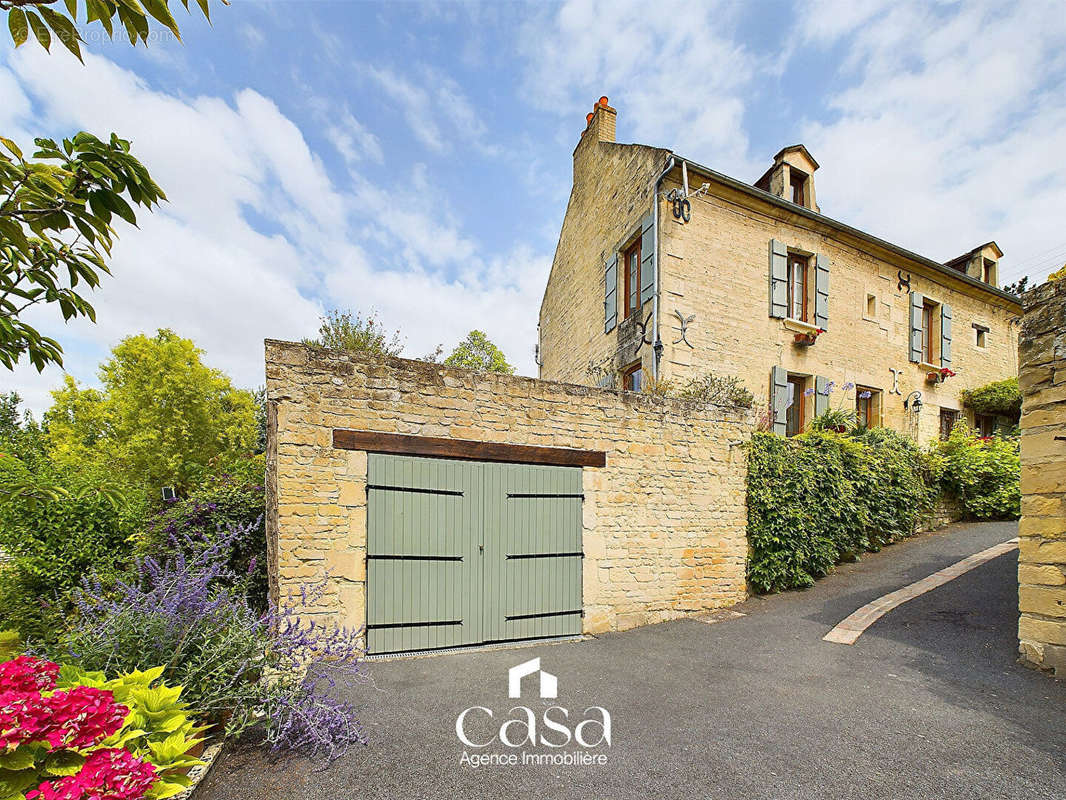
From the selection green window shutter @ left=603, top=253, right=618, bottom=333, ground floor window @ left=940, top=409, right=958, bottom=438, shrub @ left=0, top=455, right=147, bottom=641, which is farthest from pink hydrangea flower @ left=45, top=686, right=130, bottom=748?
ground floor window @ left=940, top=409, right=958, bottom=438

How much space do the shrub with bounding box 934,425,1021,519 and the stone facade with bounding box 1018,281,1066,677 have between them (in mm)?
6352

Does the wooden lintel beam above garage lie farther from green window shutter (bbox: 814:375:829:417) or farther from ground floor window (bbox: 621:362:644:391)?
green window shutter (bbox: 814:375:829:417)

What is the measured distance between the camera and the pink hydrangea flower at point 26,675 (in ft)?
6.34

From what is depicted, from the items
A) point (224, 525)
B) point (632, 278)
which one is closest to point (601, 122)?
point (632, 278)

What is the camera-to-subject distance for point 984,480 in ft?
31.8

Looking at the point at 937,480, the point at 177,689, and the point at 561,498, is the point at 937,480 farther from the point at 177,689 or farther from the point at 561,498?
the point at 177,689

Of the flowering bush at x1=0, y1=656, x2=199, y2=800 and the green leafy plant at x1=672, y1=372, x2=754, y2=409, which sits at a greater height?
the green leafy plant at x1=672, y1=372, x2=754, y2=409

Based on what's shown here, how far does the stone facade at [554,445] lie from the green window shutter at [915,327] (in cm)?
753

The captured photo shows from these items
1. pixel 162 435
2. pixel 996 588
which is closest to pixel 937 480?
pixel 996 588

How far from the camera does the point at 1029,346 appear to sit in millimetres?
4535

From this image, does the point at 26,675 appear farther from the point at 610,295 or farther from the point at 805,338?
the point at 805,338

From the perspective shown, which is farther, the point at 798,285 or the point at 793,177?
the point at 793,177

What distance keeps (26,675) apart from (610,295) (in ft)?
32.2

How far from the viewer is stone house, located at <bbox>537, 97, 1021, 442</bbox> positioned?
921cm
